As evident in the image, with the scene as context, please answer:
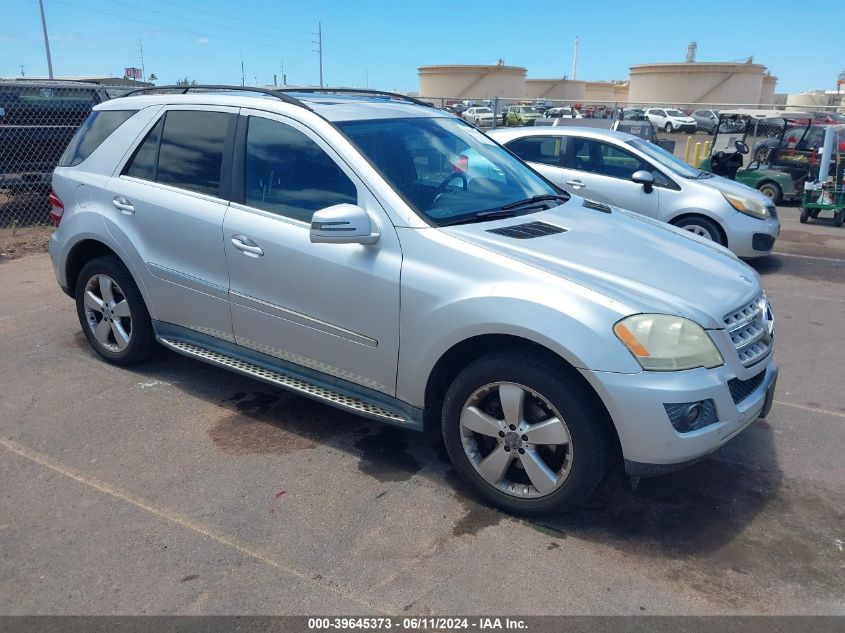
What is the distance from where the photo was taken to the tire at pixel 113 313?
4.63m

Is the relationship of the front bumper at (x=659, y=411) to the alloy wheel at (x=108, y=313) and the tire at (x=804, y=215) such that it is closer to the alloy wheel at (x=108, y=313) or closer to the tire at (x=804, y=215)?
the alloy wheel at (x=108, y=313)

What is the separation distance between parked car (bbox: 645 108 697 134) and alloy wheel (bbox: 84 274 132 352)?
36.2 m

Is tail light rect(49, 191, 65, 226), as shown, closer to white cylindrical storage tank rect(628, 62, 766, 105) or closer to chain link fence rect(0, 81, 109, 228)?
chain link fence rect(0, 81, 109, 228)

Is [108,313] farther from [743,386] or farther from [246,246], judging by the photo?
[743,386]

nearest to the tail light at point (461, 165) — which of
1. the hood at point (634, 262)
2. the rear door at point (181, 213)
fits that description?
the hood at point (634, 262)

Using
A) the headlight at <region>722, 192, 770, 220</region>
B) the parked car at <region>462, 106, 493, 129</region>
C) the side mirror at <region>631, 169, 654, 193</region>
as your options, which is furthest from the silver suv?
the parked car at <region>462, 106, 493, 129</region>

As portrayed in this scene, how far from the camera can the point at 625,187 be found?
8.57 metres

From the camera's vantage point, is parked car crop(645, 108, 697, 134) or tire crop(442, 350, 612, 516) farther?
parked car crop(645, 108, 697, 134)

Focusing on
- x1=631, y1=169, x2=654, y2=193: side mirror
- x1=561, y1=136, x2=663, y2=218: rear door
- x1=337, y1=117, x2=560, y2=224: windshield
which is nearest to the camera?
x1=337, y1=117, x2=560, y2=224: windshield

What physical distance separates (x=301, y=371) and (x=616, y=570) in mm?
1878

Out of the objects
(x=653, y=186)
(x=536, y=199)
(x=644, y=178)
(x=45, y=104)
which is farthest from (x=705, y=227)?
(x=45, y=104)

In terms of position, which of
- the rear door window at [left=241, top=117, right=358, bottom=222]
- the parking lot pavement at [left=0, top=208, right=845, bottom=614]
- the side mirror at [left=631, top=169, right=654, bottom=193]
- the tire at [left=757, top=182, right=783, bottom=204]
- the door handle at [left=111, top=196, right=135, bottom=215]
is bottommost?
the parking lot pavement at [left=0, top=208, right=845, bottom=614]

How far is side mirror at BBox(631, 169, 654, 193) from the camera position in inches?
316

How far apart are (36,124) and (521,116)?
26.9 metres
